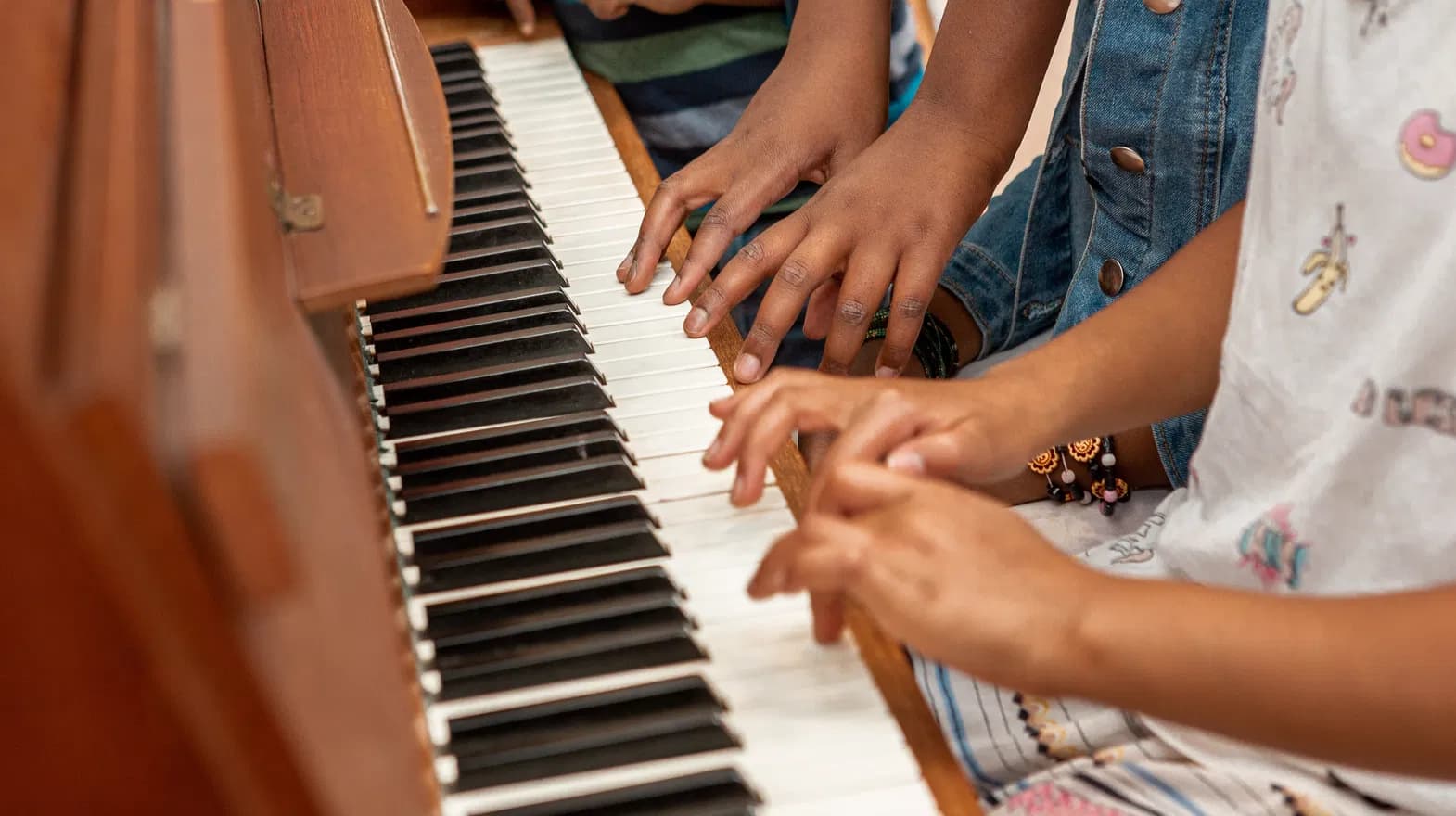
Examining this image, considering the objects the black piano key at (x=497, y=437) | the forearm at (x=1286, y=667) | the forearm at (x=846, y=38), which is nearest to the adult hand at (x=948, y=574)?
the forearm at (x=1286, y=667)

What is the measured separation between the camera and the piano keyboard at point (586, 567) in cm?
68

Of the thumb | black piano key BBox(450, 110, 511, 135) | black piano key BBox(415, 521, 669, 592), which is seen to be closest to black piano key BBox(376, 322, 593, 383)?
black piano key BBox(415, 521, 669, 592)

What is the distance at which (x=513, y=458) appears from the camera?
2.88 feet

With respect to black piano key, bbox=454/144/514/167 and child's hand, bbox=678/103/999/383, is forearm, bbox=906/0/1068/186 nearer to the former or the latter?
child's hand, bbox=678/103/999/383

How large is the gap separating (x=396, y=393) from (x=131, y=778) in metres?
0.49

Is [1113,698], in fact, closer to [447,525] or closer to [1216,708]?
[1216,708]

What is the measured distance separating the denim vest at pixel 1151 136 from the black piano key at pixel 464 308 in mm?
452

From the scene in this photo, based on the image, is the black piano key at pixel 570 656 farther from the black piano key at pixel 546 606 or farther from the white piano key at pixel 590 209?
the white piano key at pixel 590 209

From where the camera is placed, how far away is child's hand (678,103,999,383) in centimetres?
109

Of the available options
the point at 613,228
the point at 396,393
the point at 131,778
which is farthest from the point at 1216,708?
the point at 613,228

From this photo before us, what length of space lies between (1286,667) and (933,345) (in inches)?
26.8

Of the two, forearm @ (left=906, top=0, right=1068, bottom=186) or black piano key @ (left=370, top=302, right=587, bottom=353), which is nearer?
black piano key @ (left=370, top=302, right=587, bottom=353)

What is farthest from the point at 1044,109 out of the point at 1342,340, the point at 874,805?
the point at 874,805

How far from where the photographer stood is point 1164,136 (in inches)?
42.0
